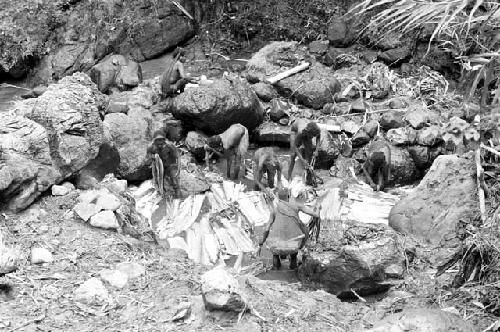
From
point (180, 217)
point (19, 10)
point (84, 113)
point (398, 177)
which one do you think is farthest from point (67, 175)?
point (19, 10)

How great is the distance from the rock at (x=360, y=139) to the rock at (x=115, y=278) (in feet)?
22.3

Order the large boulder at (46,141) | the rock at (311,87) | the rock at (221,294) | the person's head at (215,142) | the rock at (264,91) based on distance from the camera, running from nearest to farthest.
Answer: the rock at (221,294) → the large boulder at (46,141) → the person's head at (215,142) → the rock at (311,87) → the rock at (264,91)

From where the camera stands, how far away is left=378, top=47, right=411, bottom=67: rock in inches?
588

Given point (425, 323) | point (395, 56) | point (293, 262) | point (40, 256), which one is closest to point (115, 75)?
point (395, 56)

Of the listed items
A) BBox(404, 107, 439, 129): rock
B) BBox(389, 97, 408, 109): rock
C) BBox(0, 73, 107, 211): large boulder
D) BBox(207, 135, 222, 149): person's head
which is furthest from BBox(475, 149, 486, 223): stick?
BBox(0, 73, 107, 211): large boulder

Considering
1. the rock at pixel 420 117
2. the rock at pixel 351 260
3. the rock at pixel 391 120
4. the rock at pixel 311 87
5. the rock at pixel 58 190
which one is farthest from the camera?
the rock at pixel 311 87

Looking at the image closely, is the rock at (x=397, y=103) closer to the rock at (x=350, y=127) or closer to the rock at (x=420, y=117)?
the rock at (x=420, y=117)

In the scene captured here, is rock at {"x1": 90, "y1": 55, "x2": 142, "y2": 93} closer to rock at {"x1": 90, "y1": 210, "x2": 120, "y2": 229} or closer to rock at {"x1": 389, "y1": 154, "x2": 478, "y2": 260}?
rock at {"x1": 90, "y1": 210, "x2": 120, "y2": 229}

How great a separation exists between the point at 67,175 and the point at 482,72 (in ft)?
20.5

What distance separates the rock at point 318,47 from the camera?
617 inches

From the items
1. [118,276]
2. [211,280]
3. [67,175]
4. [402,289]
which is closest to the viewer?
[211,280]

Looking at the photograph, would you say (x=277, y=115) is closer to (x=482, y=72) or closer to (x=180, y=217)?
(x=180, y=217)

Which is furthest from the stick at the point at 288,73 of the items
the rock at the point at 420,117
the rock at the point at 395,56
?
the rock at the point at 420,117

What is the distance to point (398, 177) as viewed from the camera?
38.3 ft
